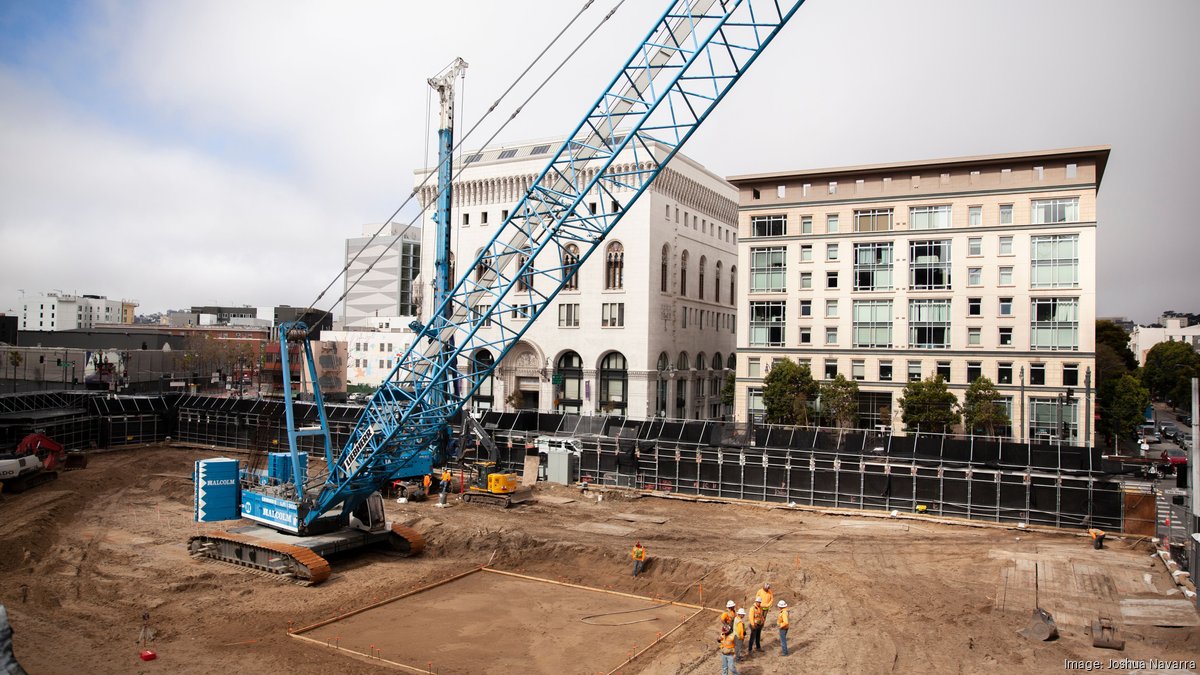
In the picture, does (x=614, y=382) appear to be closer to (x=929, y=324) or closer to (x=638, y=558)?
(x=929, y=324)

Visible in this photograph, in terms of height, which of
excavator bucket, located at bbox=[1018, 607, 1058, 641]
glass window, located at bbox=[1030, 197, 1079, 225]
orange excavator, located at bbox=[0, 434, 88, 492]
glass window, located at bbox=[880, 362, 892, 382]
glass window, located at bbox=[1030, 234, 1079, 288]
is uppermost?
glass window, located at bbox=[1030, 197, 1079, 225]

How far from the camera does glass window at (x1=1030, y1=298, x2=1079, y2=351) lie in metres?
50.2

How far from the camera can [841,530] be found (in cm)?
3183

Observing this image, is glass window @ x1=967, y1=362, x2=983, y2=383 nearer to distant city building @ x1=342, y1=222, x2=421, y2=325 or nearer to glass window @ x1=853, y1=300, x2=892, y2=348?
glass window @ x1=853, y1=300, x2=892, y2=348

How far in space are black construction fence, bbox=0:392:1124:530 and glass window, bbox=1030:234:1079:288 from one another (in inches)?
724

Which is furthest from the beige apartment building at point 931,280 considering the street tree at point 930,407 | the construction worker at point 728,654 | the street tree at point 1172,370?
the street tree at point 1172,370

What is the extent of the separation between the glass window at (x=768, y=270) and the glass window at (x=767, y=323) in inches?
47.3

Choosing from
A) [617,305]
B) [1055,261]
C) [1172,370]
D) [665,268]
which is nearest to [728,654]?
[1055,261]

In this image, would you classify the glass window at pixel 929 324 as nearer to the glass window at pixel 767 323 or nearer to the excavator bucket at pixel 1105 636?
the glass window at pixel 767 323

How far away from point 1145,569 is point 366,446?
83.2 feet

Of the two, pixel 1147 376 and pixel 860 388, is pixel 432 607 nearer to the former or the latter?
pixel 860 388

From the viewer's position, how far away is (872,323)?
5525 centimetres

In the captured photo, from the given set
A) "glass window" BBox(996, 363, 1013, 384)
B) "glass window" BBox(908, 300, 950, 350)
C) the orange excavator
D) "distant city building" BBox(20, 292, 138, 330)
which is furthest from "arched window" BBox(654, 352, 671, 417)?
"distant city building" BBox(20, 292, 138, 330)

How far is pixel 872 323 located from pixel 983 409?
9449 mm
